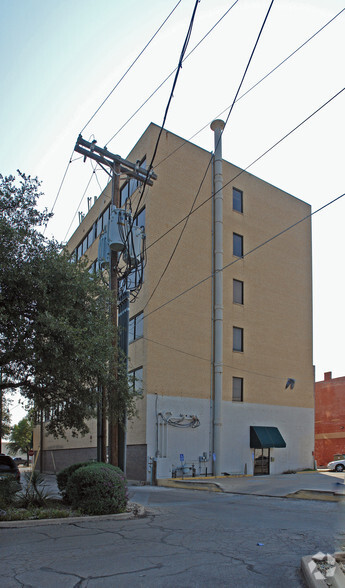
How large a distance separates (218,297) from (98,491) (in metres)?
20.2

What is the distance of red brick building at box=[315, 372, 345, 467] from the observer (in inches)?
2012

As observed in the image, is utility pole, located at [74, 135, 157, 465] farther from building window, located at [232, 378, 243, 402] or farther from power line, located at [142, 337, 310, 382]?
building window, located at [232, 378, 243, 402]

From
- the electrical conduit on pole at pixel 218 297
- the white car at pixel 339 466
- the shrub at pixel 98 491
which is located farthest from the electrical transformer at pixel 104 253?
the white car at pixel 339 466

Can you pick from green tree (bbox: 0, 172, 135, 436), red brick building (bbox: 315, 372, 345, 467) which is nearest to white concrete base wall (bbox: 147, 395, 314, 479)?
green tree (bbox: 0, 172, 135, 436)

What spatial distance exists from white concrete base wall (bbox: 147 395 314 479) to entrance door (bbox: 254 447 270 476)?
384 millimetres

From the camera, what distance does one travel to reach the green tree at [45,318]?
1093 centimetres

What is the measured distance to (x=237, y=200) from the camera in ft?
114

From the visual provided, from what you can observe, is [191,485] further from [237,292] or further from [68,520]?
[237,292]

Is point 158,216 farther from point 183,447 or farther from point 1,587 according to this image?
point 1,587

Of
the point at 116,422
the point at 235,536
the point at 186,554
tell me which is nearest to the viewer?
the point at 186,554

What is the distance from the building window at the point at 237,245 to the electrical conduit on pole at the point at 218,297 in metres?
2.24

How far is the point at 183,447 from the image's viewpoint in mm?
28297

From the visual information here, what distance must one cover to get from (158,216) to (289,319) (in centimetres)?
1277

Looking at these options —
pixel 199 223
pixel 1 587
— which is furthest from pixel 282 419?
pixel 1 587
